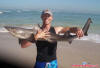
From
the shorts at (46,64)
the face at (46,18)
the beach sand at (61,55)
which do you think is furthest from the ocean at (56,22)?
the beach sand at (61,55)

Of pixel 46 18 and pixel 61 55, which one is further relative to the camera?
pixel 61 55

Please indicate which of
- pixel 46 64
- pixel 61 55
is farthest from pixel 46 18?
pixel 61 55

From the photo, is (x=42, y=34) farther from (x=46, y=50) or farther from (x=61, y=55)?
(x=61, y=55)

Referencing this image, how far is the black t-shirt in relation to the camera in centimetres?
360

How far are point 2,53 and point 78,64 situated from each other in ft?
9.46

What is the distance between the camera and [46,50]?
3.62 metres

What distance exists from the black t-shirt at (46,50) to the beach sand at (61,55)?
3319 millimetres

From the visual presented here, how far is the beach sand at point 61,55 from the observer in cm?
729

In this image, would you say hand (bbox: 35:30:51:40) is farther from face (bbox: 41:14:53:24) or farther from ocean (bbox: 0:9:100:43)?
ocean (bbox: 0:9:100:43)

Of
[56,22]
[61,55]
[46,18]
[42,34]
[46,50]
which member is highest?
[46,18]

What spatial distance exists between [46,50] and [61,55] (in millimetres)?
4987

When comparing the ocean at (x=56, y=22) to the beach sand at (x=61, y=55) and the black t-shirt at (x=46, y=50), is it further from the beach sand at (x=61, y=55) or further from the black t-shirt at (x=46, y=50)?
the beach sand at (x=61, y=55)

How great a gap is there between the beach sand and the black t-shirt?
3.32m

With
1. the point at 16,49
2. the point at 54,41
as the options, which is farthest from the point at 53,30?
the point at 16,49
